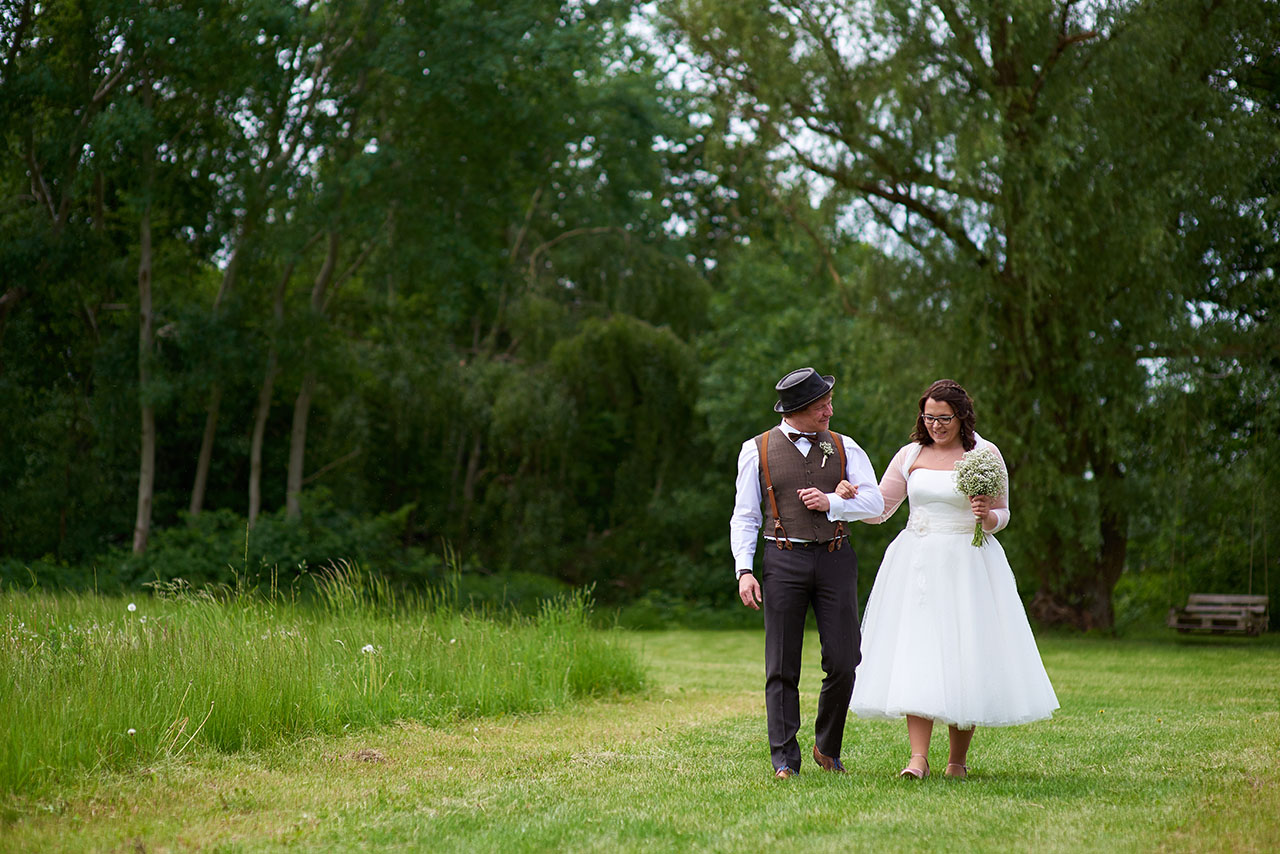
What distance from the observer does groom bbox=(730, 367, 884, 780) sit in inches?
231

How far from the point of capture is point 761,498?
607 centimetres

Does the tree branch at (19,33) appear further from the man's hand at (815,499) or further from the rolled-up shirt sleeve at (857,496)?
the man's hand at (815,499)

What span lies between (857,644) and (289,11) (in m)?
15.3

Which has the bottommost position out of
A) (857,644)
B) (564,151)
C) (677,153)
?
(857,644)

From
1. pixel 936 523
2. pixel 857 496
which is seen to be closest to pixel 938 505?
pixel 936 523

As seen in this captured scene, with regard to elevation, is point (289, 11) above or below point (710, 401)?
above

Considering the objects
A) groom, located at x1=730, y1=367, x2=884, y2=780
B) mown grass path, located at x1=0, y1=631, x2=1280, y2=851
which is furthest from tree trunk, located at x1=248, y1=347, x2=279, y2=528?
groom, located at x1=730, y1=367, x2=884, y2=780

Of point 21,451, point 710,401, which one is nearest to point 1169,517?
point 710,401

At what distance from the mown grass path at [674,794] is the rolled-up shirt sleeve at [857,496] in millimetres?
1207

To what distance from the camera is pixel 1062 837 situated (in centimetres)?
454

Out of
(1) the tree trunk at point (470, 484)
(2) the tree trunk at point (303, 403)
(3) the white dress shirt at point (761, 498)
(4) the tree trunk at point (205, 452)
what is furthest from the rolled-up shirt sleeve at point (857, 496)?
(1) the tree trunk at point (470, 484)

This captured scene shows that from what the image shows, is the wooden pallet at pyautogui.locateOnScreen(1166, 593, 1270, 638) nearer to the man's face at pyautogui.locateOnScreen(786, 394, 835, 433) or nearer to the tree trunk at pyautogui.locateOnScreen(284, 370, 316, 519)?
the man's face at pyautogui.locateOnScreen(786, 394, 835, 433)

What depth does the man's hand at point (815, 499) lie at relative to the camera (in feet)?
18.9

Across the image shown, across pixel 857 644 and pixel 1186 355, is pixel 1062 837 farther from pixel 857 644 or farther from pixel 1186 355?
pixel 1186 355
